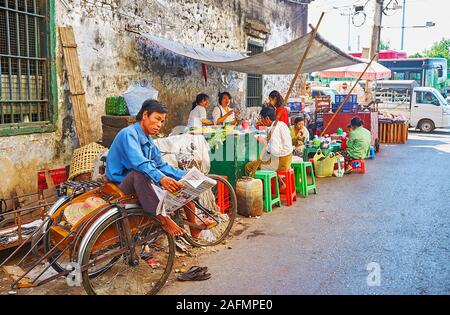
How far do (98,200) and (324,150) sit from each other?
6232 mm

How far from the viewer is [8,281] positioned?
13.8 ft

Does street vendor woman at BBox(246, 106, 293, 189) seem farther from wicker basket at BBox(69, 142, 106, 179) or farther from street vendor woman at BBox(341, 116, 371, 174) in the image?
street vendor woman at BBox(341, 116, 371, 174)

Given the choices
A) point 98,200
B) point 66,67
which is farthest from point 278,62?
point 98,200

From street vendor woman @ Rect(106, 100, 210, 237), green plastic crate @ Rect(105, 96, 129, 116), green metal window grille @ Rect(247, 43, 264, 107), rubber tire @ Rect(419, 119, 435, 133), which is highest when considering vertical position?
green metal window grille @ Rect(247, 43, 264, 107)

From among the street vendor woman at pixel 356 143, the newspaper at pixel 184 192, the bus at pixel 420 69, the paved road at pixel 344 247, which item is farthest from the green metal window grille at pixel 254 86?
the bus at pixel 420 69

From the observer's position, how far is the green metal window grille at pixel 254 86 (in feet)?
42.8

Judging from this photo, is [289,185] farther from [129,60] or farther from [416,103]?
[416,103]

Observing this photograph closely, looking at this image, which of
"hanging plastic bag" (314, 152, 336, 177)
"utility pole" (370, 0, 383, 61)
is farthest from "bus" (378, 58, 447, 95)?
"hanging plastic bag" (314, 152, 336, 177)

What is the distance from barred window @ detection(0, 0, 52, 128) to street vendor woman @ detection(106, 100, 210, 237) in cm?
242

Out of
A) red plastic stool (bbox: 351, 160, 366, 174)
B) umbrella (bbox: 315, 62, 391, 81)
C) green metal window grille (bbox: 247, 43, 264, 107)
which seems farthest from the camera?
umbrella (bbox: 315, 62, 391, 81)

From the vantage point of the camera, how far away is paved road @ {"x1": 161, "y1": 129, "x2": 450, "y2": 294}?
412 cm

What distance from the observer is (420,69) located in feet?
74.8

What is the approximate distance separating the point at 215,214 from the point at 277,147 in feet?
6.62

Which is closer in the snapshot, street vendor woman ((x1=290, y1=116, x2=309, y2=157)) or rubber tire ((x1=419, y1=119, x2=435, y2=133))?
street vendor woman ((x1=290, y1=116, x2=309, y2=157))
